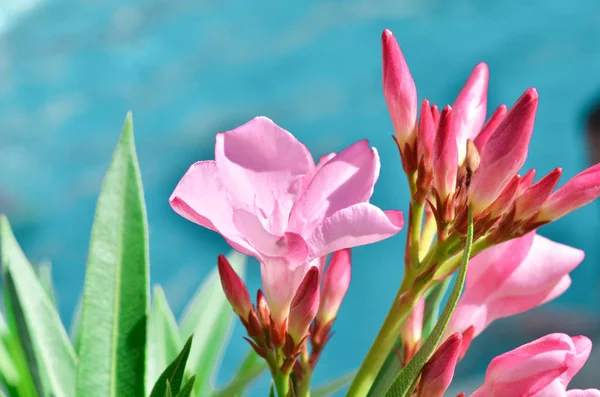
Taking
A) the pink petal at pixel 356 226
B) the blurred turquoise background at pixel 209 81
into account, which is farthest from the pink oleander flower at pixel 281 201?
the blurred turquoise background at pixel 209 81

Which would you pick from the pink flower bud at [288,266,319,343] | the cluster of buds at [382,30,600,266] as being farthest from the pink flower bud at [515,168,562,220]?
the pink flower bud at [288,266,319,343]

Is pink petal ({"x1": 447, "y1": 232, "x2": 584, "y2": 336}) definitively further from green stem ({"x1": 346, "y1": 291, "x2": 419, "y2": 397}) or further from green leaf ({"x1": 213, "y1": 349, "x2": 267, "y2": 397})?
green leaf ({"x1": 213, "y1": 349, "x2": 267, "y2": 397})

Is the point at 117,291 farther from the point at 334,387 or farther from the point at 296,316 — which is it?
the point at 334,387

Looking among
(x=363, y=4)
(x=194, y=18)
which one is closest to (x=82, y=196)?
(x=194, y=18)

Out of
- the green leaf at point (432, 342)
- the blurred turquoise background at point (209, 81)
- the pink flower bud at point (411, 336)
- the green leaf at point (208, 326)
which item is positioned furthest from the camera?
the blurred turquoise background at point (209, 81)

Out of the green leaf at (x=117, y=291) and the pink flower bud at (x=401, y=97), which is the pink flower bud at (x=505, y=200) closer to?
the pink flower bud at (x=401, y=97)

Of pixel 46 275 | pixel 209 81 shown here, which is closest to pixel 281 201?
pixel 46 275
